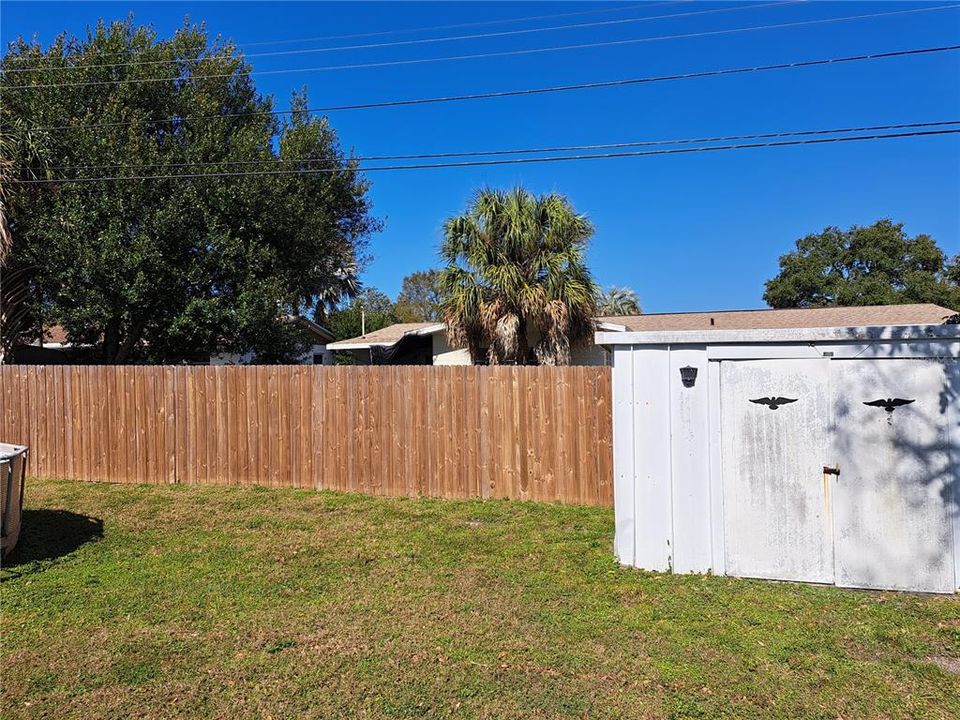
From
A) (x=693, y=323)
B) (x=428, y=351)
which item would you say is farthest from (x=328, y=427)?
(x=693, y=323)

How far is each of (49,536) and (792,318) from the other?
16160 mm

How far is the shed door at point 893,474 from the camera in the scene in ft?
14.4

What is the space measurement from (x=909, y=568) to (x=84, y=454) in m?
9.63

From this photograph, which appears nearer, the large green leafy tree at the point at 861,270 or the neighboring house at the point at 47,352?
the neighboring house at the point at 47,352

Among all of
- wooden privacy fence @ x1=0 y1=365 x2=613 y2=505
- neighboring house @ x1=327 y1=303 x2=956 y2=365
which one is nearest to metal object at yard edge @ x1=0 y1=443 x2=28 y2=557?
wooden privacy fence @ x1=0 y1=365 x2=613 y2=505

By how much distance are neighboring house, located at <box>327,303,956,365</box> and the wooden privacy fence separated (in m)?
6.14

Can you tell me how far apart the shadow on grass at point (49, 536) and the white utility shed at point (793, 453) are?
4839mm

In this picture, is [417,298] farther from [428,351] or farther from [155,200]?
[155,200]

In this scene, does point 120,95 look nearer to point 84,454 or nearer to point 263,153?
point 263,153

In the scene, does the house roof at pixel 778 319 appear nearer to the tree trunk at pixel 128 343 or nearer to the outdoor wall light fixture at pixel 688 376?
the tree trunk at pixel 128 343

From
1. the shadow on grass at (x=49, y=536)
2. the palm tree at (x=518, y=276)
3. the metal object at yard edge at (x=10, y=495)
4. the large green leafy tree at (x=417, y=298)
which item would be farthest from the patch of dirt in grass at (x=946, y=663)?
the large green leafy tree at (x=417, y=298)

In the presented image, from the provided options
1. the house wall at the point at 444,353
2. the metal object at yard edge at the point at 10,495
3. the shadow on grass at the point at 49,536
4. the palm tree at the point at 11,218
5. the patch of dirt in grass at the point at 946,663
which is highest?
the palm tree at the point at 11,218

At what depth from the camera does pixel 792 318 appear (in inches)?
642

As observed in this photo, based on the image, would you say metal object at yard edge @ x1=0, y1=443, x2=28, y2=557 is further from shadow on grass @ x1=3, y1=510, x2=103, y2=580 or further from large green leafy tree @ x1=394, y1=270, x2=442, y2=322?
large green leafy tree @ x1=394, y1=270, x2=442, y2=322
